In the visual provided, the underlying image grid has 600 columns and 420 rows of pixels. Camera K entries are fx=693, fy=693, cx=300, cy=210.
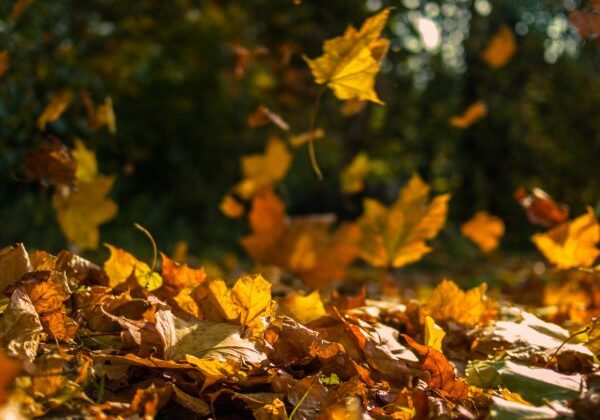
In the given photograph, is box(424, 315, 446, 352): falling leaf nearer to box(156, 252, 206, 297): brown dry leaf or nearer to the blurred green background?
box(156, 252, 206, 297): brown dry leaf

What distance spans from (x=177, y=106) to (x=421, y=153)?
2167 mm

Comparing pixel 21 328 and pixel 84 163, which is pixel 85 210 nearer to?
pixel 84 163

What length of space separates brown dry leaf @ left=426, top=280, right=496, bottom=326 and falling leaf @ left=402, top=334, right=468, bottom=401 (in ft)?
0.97

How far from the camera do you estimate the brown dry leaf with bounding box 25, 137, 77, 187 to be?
170 cm

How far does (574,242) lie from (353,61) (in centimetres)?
67

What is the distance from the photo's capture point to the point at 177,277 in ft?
4.09

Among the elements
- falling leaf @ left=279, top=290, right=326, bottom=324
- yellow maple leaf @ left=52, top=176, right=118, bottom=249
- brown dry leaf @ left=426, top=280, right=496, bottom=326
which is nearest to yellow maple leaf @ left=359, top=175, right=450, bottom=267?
brown dry leaf @ left=426, top=280, right=496, bottom=326

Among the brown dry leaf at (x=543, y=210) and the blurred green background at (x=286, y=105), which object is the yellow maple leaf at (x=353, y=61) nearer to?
the brown dry leaf at (x=543, y=210)

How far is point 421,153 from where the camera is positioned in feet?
18.0

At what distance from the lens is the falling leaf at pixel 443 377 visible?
99 cm

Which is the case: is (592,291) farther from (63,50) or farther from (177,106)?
(177,106)

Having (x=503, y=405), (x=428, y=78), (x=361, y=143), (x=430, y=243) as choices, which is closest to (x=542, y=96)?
(x=428, y=78)

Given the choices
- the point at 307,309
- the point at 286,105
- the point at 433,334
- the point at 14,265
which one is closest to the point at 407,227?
the point at 307,309

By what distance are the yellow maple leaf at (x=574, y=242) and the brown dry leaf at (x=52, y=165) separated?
3.76ft
